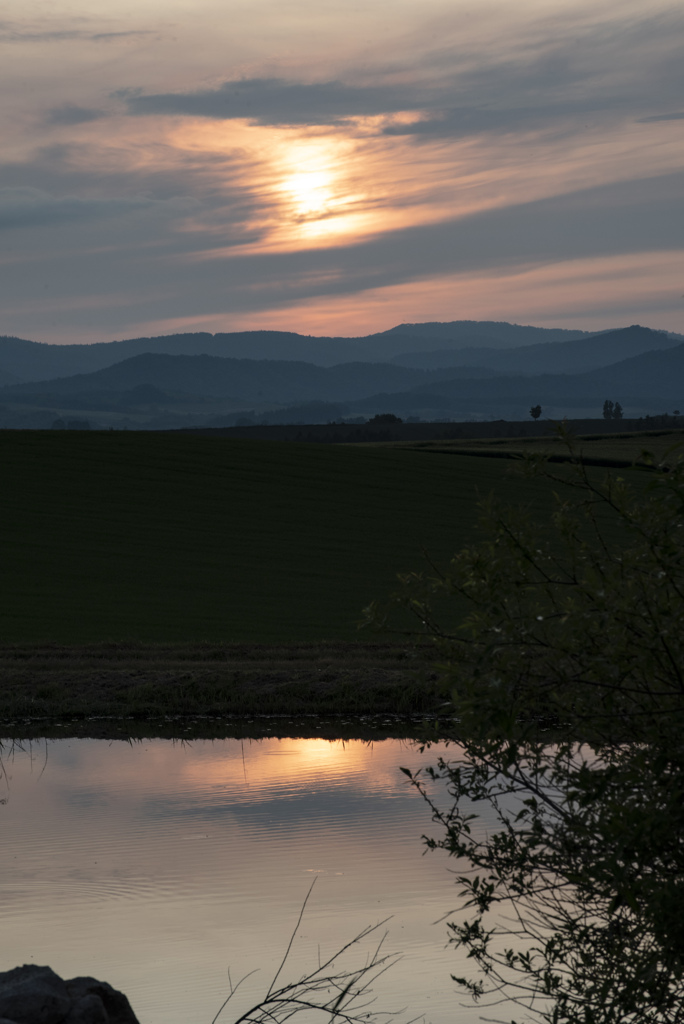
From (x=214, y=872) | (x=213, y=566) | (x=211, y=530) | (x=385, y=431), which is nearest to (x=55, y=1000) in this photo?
(x=214, y=872)

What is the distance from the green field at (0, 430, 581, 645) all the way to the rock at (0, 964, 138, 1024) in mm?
19045

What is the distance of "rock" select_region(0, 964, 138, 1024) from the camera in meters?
6.69

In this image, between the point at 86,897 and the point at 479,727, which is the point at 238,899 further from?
the point at 479,727

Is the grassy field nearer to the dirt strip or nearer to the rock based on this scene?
the dirt strip

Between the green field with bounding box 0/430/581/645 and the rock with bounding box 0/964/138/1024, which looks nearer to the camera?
the rock with bounding box 0/964/138/1024

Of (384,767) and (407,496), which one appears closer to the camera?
(384,767)

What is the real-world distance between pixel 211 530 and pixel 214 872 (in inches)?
1301

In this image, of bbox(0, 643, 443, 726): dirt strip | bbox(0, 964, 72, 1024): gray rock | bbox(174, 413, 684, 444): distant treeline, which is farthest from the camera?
bbox(174, 413, 684, 444): distant treeline

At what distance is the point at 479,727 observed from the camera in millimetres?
4723

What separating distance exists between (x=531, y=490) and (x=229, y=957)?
4780cm

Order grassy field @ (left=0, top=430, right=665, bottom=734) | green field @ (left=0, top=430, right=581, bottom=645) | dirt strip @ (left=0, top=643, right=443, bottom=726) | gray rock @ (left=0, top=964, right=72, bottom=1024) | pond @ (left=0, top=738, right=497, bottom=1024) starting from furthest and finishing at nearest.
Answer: green field @ (left=0, top=430, right=581, bottom=645) → grassy field @ (left=0, top=430, right=665, bottom=734) → dirt strip @ (left=0, top=643, right=443, bottom=726) → pond @ (left=0, top=738, right=497, bottom=1024) → gray rock @ (left=0, top=964, right=72, bottom=1024)

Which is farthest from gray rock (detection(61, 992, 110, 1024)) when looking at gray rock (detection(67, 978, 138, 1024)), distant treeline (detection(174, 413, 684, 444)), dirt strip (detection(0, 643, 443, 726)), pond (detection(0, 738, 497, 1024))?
distant treeline (detection(174, 413, 684, 444))

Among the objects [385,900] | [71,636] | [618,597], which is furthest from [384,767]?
[71,636]

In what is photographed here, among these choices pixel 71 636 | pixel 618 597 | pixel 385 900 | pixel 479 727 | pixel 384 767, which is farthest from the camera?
pixel 71 636
